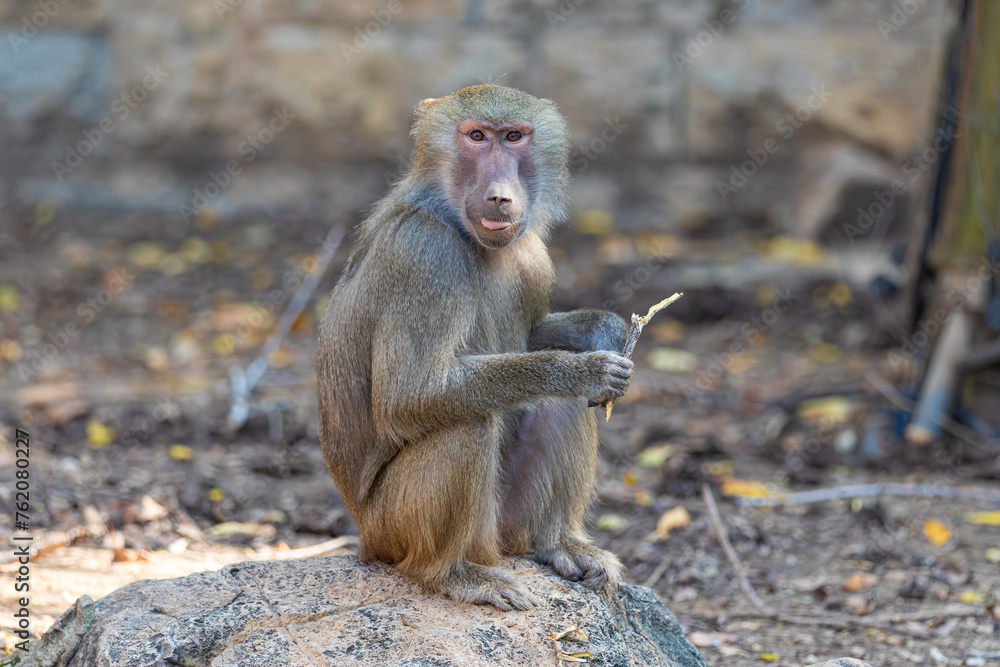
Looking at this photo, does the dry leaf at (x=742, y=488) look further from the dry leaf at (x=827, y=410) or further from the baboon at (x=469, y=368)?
the baboon at (x=469, y=368)

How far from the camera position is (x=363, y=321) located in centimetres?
397

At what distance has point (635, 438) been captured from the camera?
7156mm

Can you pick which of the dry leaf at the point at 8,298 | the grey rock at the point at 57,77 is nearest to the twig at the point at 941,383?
the dry leaf at the point at 8,298

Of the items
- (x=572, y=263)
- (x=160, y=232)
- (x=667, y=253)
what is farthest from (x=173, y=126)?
(x=667, y=253)

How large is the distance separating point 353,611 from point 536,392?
0.97 m

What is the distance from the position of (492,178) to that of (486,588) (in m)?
1.45

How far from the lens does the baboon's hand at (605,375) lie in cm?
387

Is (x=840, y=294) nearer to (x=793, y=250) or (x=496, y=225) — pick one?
(x=793, y=250)

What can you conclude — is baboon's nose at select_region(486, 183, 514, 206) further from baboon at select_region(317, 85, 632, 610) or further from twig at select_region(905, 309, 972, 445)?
twig at select_region(905, 309, 972, 445)

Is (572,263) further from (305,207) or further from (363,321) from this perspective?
(363,321)

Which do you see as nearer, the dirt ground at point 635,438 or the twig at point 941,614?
the twig at point 941,614

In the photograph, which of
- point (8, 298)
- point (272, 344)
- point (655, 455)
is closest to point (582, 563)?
point (655, 455)

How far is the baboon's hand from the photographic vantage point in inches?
152

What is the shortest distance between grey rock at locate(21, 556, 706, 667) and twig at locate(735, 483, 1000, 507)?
2.24 meters
